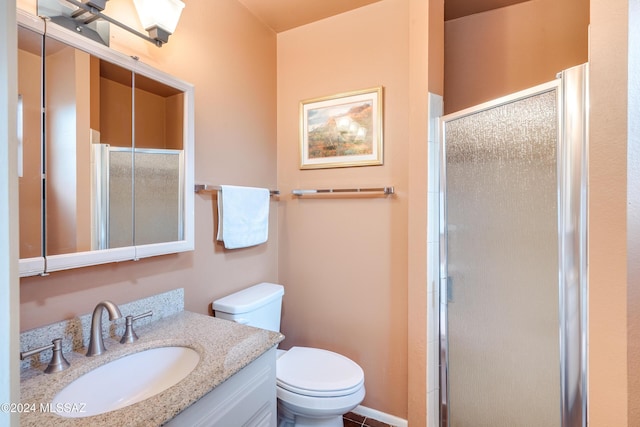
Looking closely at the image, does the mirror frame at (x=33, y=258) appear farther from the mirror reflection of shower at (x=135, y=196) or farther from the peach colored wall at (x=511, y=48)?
the peach colored wall at (x=511, y=48)

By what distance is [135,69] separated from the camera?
1.12m

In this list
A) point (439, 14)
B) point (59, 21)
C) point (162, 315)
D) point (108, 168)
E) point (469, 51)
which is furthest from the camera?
point (469, 51)

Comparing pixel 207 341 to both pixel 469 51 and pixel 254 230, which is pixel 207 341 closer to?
pixel 254 230

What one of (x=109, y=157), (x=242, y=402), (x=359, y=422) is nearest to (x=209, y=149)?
(x=109, y=157)

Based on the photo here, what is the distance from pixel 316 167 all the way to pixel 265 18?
1010 mm

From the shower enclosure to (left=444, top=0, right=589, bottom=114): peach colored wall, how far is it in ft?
1.87

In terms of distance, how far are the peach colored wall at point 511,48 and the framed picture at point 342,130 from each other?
1.85 ft

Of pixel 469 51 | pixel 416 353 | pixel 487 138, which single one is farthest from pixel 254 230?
pixel 469 51

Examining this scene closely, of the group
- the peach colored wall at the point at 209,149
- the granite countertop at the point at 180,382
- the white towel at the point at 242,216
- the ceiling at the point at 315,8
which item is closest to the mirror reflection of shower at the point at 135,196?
the peach colored wall at the point at 209,149

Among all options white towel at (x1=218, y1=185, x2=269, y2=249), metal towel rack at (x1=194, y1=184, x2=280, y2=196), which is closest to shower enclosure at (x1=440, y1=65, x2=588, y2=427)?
white towel at (x1=218, y1=185, x2=269, y2=249)

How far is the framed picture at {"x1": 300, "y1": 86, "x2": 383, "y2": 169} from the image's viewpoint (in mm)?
1785

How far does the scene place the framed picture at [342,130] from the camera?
179 centimetres

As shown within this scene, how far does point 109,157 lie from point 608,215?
160 cm

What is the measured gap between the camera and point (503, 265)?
48.7 inches
